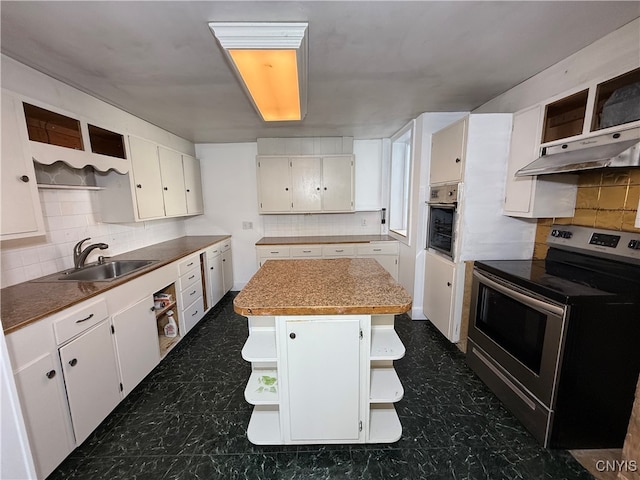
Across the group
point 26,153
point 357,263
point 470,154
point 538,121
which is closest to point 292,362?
point 357,263

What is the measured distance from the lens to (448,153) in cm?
247

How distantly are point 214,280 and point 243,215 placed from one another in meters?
1.17

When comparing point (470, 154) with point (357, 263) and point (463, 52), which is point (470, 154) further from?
point (357, 263)

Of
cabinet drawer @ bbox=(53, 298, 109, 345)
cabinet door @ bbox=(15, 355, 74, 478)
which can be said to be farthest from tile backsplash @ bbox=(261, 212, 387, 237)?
cabinet door @ bbox=(15, 355, 74, 478)

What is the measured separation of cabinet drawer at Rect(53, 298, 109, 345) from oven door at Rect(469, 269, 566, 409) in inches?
106

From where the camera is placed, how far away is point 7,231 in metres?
1.45

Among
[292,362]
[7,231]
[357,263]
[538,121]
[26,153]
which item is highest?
[538,121]

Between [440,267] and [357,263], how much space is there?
1.04 meters

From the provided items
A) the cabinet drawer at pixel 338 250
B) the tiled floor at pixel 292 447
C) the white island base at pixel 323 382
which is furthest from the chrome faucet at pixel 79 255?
the cabinet drawer at pixel 338 250

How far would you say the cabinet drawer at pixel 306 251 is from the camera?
12.0ft

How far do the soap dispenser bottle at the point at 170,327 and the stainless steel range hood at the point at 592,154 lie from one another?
3.29m

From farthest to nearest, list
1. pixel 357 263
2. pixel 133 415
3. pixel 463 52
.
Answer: pixel 357 263
pixel 133 415
pixel 463 52

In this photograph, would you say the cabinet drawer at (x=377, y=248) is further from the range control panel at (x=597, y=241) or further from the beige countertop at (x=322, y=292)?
the range control panel at (x=597, y=241)

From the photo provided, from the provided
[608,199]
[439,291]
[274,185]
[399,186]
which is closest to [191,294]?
[274,185]
